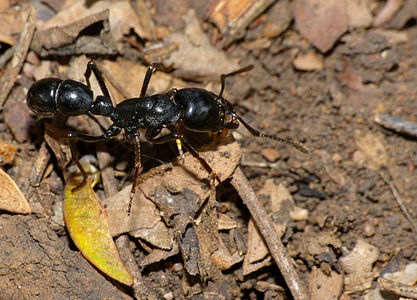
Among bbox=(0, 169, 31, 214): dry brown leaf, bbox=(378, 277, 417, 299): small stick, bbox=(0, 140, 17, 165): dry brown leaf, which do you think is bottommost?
bbox=(378, 277, 417, 299): small stick

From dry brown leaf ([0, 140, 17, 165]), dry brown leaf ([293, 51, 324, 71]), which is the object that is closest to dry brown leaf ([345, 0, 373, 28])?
dry brown leaf ([293, 51, 324, 71])

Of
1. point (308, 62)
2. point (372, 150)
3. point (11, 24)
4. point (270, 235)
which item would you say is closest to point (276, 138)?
point (270, 235)

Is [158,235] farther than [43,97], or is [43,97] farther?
[43,97]

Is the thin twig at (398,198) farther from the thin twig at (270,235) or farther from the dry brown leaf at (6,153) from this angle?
the dry brown leaf at (6,153)

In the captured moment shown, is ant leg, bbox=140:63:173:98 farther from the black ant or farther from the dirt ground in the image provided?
the dirt ground

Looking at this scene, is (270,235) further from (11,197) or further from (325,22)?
(325,22)

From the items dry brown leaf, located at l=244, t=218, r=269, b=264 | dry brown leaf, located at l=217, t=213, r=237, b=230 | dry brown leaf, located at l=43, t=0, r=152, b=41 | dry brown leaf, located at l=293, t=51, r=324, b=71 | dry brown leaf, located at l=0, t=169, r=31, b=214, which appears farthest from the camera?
dry brown leaf, located at l=293, t=51, r=324, b=71
